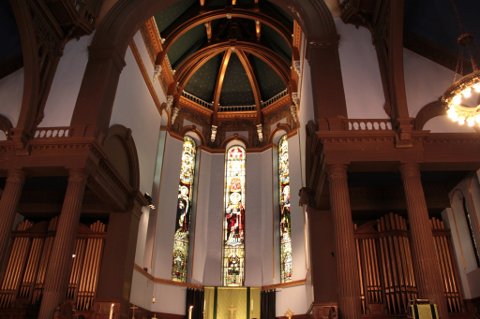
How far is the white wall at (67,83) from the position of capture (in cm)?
1191

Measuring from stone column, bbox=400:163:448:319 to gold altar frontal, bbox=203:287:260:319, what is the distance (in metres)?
9.63

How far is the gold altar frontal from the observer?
17.8m

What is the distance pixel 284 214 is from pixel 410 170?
32.1ft

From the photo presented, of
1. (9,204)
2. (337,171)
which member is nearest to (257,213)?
(337,171)

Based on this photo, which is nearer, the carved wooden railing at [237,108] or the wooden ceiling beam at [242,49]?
the wooden ceiling beam at [242,49]

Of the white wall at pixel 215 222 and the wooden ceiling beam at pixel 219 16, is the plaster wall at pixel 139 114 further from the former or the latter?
the white wall at pixel 215 222

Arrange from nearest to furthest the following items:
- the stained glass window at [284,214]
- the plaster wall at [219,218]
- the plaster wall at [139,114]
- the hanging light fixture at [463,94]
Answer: the hanging light fixture at [463,94] → the plaster wall at [139,114] → the plaster wall at [219,218] → the stained glass window at [284,214]

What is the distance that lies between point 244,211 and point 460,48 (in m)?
12.3

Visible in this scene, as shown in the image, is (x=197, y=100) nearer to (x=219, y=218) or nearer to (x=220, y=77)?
(x=220, y=77)

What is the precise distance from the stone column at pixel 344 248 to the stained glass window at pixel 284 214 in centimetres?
895

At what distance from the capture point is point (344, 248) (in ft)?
30.3

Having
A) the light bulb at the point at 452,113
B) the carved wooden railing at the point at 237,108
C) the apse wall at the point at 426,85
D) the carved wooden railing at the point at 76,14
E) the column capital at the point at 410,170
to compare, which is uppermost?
the carved wooden railing at the point at 237,108

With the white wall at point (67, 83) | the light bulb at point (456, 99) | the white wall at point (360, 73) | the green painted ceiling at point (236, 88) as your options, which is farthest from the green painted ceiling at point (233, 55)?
the light bulb at point (456, 99)

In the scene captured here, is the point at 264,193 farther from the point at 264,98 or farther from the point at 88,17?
the point at 88,17
